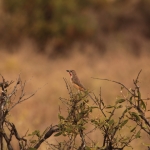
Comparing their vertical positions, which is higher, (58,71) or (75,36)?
(75,36)

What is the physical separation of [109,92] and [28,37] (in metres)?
6.27

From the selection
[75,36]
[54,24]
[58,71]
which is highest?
[54,24]

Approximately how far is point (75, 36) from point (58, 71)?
12.6 feet

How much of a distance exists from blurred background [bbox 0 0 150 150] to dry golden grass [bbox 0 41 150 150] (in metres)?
0.02

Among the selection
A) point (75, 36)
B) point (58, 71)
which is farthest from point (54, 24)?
point (58, 71)

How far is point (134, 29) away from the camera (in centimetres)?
1522

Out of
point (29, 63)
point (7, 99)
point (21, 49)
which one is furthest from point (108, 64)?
point (7, 99)

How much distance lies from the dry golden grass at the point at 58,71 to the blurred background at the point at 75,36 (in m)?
0.02

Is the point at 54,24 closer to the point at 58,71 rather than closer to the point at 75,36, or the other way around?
the point at 75,36

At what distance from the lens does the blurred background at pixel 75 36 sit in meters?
11.6

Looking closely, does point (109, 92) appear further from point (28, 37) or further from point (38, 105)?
point (28, 37)

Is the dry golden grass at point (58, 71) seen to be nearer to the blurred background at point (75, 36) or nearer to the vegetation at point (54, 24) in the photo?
the blurred background at point (75, 36)

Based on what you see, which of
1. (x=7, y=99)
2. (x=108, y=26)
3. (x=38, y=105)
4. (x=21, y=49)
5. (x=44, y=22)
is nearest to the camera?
(x=7, y=99)

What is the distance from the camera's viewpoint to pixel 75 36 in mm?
14383
